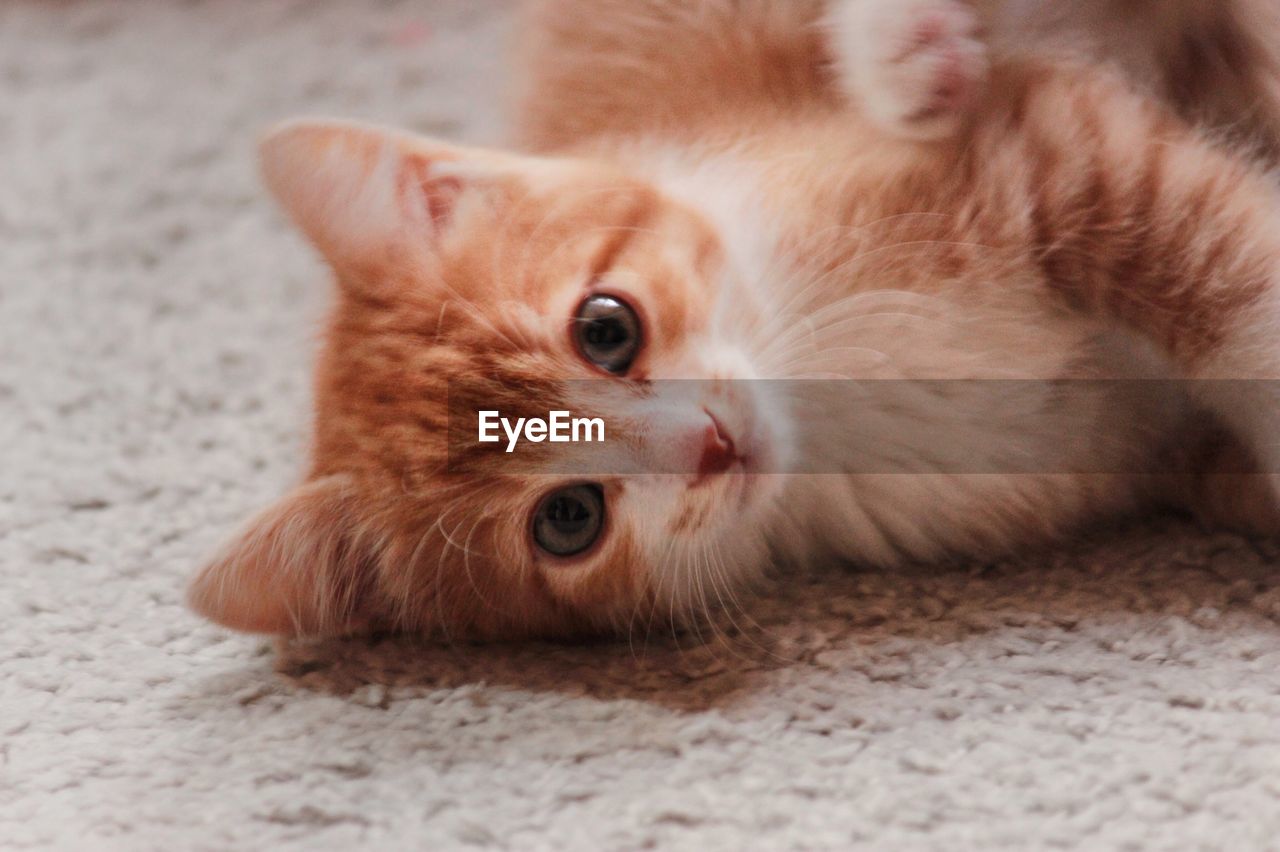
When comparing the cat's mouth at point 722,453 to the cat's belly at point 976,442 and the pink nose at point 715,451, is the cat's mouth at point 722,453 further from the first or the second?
the cat's belly at point 976,442

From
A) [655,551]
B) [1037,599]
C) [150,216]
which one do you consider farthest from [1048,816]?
[150,216]

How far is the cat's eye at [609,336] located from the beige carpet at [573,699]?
0.27 m

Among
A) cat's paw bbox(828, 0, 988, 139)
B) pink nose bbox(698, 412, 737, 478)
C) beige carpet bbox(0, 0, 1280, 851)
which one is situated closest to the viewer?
beige carpet bbox(0, 0, 1280, 851)

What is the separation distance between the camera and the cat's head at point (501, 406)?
1.05m

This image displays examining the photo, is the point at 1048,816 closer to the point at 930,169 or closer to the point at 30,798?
the point at 930,169

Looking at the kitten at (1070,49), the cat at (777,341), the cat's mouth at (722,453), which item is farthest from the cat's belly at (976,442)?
the kitten at (1070,49)

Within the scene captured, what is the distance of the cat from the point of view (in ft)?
3.49

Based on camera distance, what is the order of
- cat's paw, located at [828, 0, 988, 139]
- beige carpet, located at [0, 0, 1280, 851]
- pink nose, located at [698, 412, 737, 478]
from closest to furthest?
beige carpet, located at [0, 0, 1280, 851] → pink nose, located at [698, 412, 737, 478] → cat's paw, located at [828, 0, 988, 139]

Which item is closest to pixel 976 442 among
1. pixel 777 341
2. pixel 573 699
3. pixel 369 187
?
pixel 777 341

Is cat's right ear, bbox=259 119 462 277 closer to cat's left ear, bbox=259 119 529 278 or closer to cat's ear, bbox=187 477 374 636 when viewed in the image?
cat's left ear, bbox=259 119 529 278

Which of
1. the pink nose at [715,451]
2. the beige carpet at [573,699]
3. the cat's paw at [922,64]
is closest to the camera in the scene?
the beige carpet at [573,699]

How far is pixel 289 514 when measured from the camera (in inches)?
43.9

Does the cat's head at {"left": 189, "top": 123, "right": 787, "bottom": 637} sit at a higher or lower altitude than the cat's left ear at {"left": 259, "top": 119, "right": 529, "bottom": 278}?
lower

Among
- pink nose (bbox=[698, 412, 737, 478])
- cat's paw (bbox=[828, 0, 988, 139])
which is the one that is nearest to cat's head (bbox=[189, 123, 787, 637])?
pink nose (bbox=[698, 412, 737, 478])
